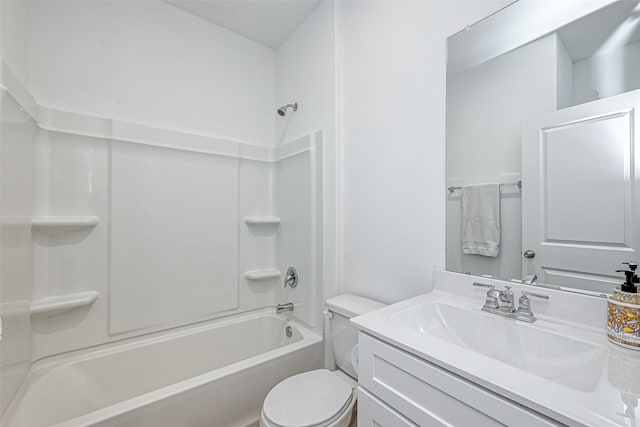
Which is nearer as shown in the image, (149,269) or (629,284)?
(629,284)

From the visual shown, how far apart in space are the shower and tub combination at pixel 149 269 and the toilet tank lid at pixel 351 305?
0.25 m

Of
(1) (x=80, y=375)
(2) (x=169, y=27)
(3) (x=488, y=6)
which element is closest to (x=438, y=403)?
(3) (x=488, y=6)

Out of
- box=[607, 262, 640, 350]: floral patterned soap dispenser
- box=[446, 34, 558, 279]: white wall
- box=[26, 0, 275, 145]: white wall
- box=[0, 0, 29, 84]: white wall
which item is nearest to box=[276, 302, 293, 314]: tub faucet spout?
box=[446, 34, 558, 279]: white wall

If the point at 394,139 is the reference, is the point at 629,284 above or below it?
below

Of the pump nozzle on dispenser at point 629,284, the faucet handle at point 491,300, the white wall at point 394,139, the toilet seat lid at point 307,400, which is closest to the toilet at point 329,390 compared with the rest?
the toilet seat lid at point 307,400

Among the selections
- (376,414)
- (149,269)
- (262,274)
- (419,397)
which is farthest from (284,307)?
(419,397)

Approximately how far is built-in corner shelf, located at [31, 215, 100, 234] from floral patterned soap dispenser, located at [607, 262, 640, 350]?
7.21 ft

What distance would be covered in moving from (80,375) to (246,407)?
911mm

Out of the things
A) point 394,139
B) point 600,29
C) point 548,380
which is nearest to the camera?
point 548,380

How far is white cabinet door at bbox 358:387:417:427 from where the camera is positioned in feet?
2.56

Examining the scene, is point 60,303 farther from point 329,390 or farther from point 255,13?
point 255,13

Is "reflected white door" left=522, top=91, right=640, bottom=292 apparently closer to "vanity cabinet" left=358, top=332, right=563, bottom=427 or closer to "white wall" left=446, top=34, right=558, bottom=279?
"white wall" left=446, top=34, right=558, bottom=279

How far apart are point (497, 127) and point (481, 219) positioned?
369 mm

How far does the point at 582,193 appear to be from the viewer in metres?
0.85
